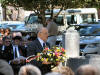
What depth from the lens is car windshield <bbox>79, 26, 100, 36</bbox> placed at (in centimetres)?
1473

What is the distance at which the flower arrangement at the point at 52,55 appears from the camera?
270 inches

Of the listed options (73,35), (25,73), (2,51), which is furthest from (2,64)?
(73,35)

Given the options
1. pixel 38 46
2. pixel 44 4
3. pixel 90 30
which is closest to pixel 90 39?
pixel 90 30

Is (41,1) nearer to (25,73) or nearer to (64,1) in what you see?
(64,1)

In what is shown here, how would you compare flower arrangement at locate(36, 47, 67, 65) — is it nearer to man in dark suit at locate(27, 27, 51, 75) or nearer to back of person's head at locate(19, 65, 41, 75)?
man in dark suit at locate(27, 27, 51, 75)

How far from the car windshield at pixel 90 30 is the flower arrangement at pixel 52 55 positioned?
7611 millimetres

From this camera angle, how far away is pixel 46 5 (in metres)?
19.8

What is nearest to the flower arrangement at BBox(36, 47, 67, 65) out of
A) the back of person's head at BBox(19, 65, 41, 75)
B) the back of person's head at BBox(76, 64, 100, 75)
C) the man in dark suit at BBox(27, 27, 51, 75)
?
the man in dark suit at BBox(27, 27, 51, 75)

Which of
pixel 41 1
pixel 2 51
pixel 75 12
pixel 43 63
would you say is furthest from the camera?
pixel 75 12

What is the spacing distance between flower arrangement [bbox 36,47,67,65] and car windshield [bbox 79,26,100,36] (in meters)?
7.61

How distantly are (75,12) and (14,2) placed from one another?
407cm

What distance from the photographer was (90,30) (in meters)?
15.1

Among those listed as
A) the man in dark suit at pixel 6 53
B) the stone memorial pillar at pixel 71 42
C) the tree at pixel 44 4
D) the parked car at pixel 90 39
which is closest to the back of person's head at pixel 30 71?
the man in dark suit at pixel 6 53

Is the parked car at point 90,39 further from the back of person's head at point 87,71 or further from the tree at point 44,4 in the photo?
the back of person's head at point 87,71
